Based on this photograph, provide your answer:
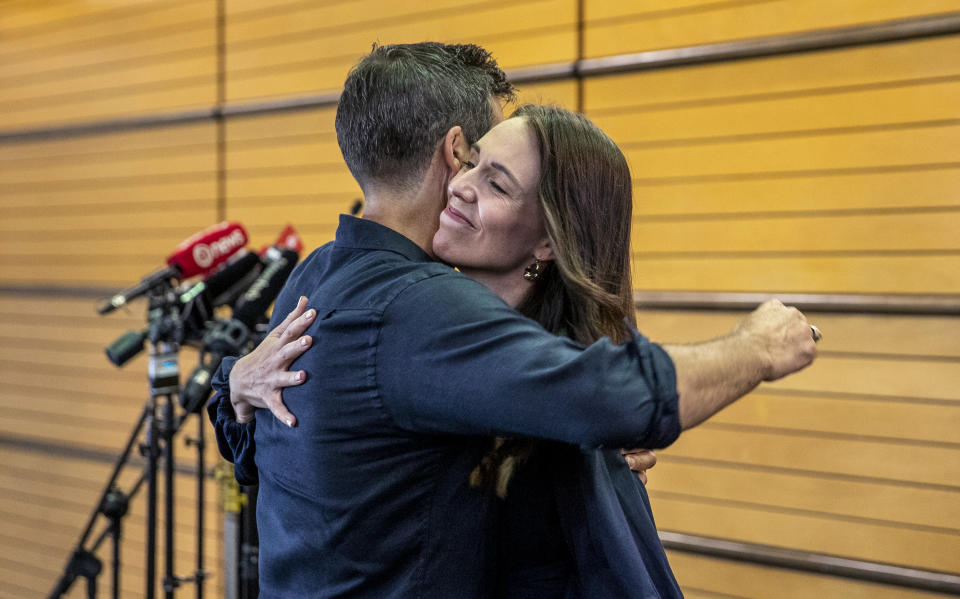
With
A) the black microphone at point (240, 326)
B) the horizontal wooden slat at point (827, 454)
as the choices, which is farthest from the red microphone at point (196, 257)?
the horizontal wooden slat at point (827, 454)

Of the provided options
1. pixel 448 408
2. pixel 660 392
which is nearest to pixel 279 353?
pixel 448 408

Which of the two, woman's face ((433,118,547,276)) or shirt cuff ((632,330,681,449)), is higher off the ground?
woman's face ((433,118,547,276))

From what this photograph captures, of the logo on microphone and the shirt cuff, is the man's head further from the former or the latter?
the logo on microphone

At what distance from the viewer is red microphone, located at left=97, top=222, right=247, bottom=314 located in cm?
309

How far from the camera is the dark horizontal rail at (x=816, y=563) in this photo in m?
3.04

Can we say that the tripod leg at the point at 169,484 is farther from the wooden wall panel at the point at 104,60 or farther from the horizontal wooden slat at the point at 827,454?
the wooden wall panel at the point at 104,60

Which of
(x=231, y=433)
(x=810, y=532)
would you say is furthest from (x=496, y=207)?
(x=810, y=532)

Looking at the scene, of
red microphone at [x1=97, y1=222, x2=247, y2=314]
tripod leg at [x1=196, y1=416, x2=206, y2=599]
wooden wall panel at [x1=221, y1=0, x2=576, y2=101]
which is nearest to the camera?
red microphone at [x1=97, y1=222, x2=247, y2=314]

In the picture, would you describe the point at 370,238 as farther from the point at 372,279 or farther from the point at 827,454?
the point at 827,454

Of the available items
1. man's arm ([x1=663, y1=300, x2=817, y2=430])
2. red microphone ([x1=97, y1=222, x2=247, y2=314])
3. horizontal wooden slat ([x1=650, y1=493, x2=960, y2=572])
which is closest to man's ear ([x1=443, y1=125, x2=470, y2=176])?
man's arm ([x1=663, y1=300, x2=817, y2=430])

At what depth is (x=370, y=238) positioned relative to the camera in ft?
4.93

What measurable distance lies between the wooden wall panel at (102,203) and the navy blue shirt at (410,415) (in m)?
3.67

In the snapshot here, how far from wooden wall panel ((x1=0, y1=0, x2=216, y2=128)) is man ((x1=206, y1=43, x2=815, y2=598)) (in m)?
3.61

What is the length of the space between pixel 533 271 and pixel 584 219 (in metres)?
0.16
